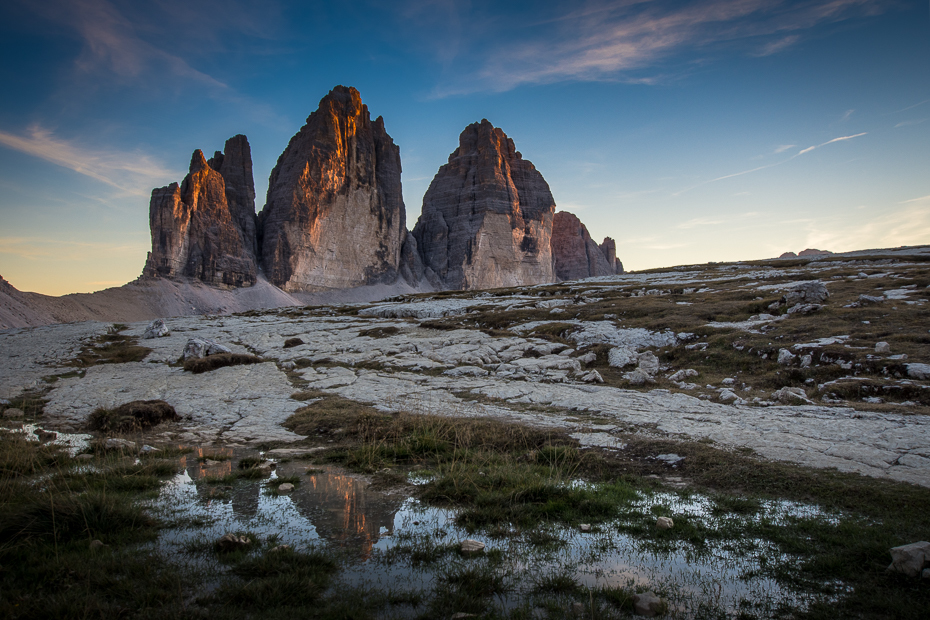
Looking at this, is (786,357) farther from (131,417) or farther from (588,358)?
(131,417)

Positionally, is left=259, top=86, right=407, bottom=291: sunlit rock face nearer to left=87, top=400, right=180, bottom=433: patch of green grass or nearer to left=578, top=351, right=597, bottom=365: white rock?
left=578, top=351, right=597, bottom=365: white rock

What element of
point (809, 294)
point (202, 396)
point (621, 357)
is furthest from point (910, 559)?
point (809, 294)

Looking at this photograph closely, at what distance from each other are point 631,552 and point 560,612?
5.15 ft

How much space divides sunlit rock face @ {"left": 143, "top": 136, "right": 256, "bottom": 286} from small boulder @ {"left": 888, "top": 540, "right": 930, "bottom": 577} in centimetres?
12466

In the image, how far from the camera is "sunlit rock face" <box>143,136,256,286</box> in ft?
343

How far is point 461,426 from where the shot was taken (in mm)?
10406

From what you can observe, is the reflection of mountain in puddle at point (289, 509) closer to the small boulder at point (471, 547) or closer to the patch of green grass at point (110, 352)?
the small boulder at point (471, 547)

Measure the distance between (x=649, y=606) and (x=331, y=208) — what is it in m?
132

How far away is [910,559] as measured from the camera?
438cm

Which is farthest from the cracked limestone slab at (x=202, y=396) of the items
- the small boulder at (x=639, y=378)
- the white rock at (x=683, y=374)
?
the white rock at (x=683, y=374)

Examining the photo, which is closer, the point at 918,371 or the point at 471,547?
the point at 471,547

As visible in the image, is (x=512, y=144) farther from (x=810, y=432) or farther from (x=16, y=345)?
(x=810, y=432)

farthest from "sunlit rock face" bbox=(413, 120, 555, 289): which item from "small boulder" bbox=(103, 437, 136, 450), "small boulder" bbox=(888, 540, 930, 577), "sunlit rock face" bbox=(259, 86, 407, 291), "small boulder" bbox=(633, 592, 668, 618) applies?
"small boulder" bbox=(633, 592, 668, 618)

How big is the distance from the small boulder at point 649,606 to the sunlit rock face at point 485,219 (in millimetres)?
143943
